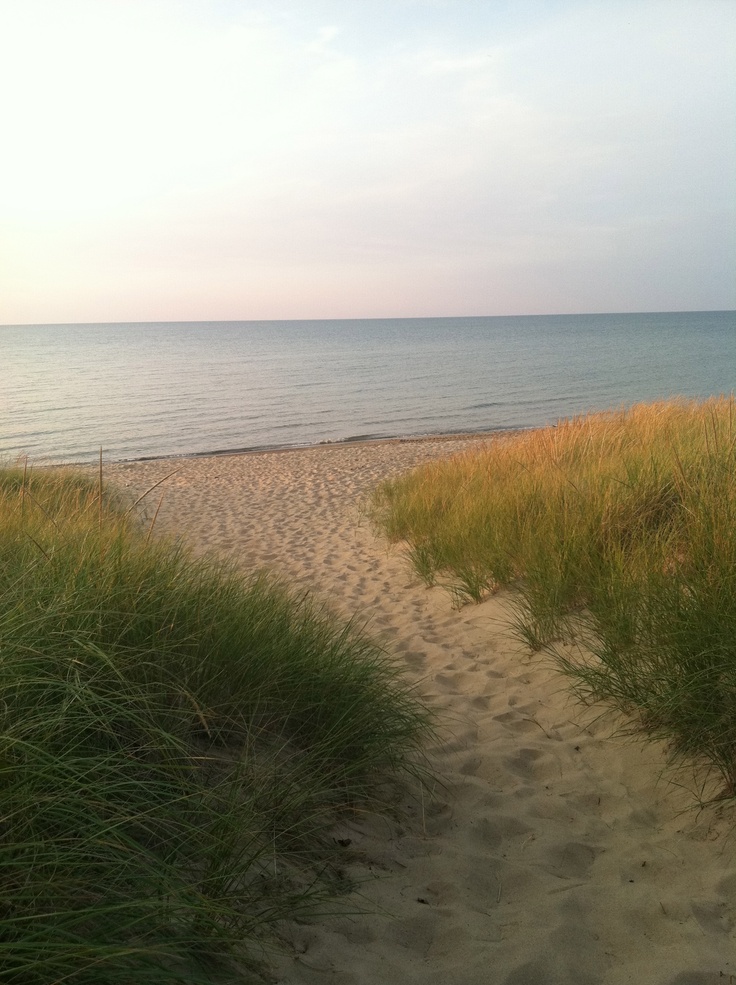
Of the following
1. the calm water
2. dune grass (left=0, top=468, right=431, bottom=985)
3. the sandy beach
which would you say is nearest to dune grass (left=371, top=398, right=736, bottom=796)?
the sandy beach

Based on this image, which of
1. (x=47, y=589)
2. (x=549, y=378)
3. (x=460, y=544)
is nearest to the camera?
(x=47, y=589)

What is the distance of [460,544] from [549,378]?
3093cm

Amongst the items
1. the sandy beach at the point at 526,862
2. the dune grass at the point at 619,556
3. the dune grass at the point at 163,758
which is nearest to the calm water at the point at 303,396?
the dune grass at the point at 619,556

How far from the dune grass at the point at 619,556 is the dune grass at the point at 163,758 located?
1.08 m

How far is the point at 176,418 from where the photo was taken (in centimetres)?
2511

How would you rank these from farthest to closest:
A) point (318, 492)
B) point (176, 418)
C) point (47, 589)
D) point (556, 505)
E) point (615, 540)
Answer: point (176, 418), point (318, 492), point (556, 505), point (615, 540), point (47, 589)

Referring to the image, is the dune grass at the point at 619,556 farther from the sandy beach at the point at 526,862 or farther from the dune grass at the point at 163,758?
the dune grass at the point at 163,758

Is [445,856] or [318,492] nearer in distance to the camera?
[445,856]

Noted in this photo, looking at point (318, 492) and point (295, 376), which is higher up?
point (295, 376)

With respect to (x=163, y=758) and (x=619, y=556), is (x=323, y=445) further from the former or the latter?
(x=163, y=758)

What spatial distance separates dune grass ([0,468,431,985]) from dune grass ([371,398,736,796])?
3.56 ft

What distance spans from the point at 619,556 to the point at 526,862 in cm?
197

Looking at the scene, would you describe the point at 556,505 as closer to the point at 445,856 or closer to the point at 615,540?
the point at 615,540

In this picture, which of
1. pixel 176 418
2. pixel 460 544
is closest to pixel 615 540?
pixel 460 544
